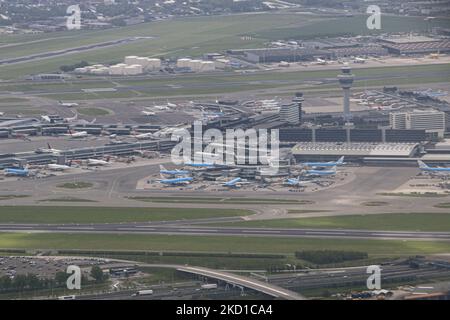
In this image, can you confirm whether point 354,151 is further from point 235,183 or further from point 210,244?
point 210,244

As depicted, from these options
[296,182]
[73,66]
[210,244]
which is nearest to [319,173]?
[296,182]

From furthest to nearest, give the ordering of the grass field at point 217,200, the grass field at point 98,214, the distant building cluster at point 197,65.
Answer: the distant building cluster at point 197,65 < the grass field at point 217,200 < the grass field at point 98,214

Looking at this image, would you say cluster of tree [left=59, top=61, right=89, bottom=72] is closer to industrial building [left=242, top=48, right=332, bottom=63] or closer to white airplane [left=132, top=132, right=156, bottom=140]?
industrial building [left=242, top=48, right=332, bottom=63]

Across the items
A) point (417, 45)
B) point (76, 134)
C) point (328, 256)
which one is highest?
point (417, 45)

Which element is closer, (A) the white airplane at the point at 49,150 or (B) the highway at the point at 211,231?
(B) the highway at the point at 211,231

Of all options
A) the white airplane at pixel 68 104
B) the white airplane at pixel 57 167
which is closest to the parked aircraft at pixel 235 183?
the white airplane at pixel 57 167

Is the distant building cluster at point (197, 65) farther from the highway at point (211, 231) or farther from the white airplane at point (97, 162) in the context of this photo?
the highway at point (211, 231)
